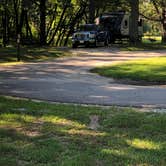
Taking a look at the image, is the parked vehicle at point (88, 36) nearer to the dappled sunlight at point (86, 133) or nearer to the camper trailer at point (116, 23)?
the camper trailer at point (116, 23)

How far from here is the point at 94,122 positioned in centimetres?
894

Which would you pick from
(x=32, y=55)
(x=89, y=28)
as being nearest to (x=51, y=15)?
(x=89, y=28)

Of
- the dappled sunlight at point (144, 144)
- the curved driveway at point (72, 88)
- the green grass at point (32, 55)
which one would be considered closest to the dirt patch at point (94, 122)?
the dappled sunlight at point (144, 144)

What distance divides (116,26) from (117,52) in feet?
51.9

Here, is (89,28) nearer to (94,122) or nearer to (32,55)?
(32,55)

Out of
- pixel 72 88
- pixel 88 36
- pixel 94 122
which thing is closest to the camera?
pixel 94 122

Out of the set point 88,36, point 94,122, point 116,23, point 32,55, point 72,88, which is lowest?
point 32,55

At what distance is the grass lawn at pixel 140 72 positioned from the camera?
17777 mm

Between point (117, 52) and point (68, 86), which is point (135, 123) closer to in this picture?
point (68, 86)

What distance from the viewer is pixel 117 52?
3294 cm

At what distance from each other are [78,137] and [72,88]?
7797mm

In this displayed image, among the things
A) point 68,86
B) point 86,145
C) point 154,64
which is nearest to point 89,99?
point 68,86

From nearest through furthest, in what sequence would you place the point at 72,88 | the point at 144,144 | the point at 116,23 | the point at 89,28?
the point at 144,144, the point at 72,88, the point at 89,28, the point at 116,23

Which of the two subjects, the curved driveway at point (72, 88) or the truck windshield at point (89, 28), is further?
the truck windshield at point (89, 28)
